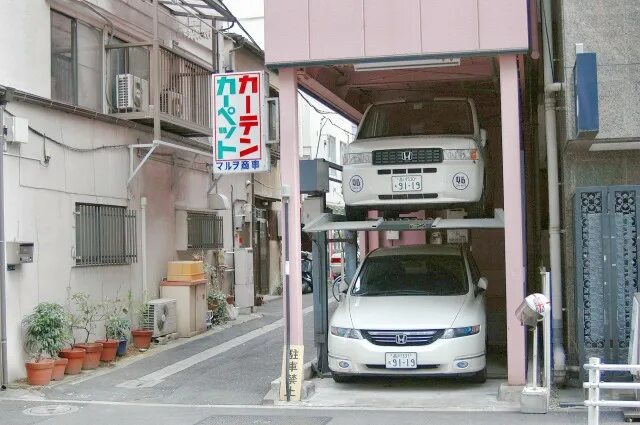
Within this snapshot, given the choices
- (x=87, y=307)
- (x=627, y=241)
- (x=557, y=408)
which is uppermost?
(x=627, y=241)

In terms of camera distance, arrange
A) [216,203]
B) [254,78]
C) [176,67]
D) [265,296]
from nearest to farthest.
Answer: [254,78], [176,67], [216,203], [265,296]

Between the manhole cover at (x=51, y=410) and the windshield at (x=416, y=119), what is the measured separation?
18.5ft

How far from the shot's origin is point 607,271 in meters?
9.51

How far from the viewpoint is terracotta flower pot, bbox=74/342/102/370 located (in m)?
12.5

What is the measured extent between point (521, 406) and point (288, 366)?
2818mm

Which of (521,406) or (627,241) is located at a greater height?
(627,241)

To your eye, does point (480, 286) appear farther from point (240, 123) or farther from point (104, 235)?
point (104, 235)

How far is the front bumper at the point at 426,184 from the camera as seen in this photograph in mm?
10992

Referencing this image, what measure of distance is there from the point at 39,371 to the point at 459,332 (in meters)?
5.76

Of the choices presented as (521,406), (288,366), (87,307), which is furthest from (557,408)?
(87,307)

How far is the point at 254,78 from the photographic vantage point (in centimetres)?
1088

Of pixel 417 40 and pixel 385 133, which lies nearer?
pixel 417 40

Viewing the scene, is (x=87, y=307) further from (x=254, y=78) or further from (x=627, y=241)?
(x=627, y=241)

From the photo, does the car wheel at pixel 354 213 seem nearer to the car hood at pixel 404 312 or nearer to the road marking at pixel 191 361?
the car hood at pixel 404 312
